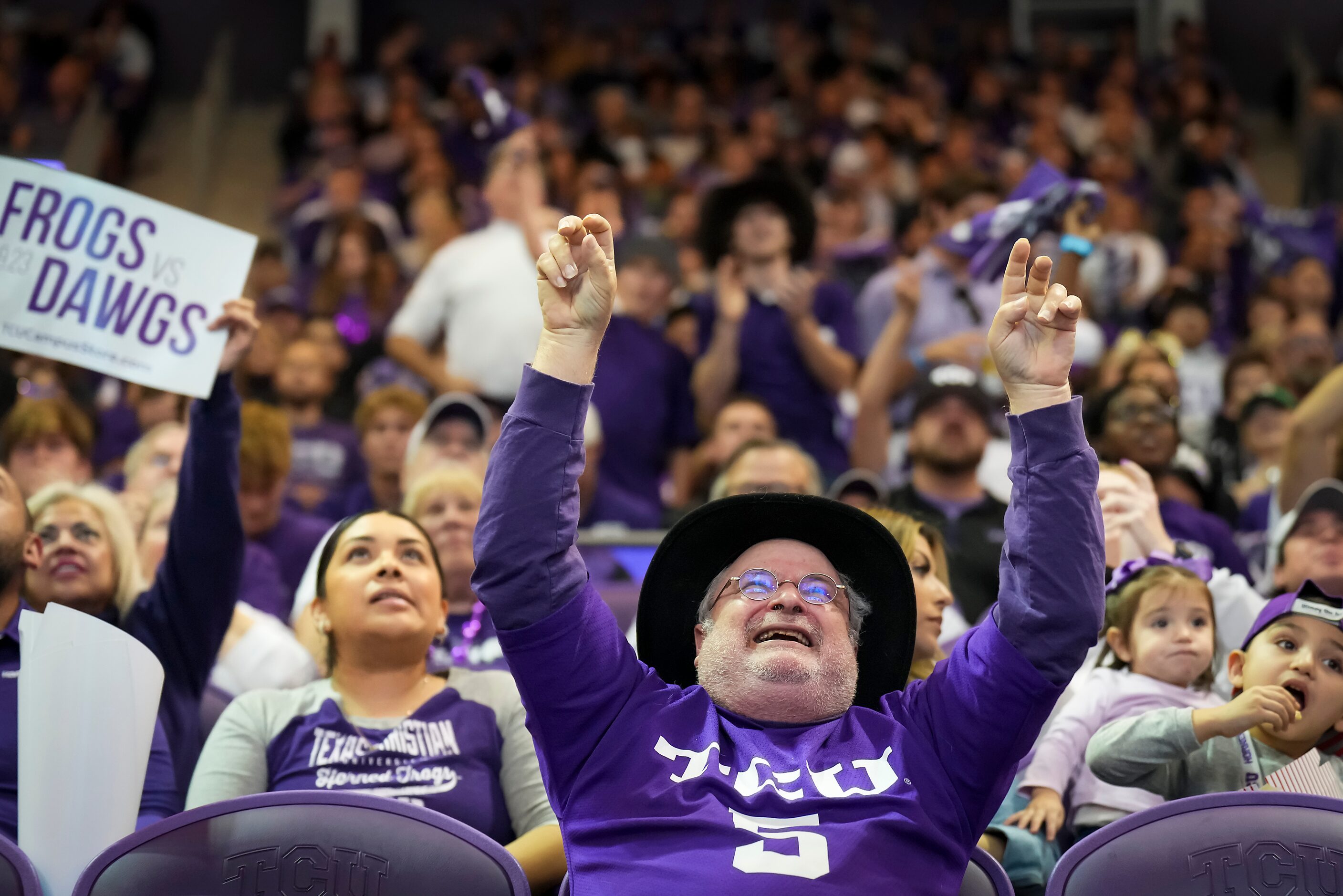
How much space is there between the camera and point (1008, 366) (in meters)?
2.41

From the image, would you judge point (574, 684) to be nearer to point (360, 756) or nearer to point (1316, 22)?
point (360, 756)

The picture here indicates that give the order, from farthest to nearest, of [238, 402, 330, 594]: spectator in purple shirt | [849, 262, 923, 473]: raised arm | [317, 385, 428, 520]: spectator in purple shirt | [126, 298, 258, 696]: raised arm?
[849, 262, 923, 473]: raised arm < [317, 385, 428, 520]: spectator in purple shirt < [238, 402, 330, 594]: spectator in purple shirt < [126, 298, 258, 696]: raised arm

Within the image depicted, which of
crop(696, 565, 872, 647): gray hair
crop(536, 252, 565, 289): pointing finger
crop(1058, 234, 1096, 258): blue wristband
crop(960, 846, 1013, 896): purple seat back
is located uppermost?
crop(1058, 234, 1096, 258): blue wristband

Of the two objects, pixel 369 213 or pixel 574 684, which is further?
pixel 369 213

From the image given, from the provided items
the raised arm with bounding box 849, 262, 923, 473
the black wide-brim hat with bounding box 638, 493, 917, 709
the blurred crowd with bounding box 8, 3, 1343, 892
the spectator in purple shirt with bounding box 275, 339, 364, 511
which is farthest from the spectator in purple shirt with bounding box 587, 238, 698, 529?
the black wide-brim hat with bounding box 638, 493, 917, 709

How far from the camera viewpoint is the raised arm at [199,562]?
3213 mm

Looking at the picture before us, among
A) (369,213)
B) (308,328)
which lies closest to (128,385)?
(308,328)

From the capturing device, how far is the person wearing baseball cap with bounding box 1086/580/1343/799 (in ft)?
9.27

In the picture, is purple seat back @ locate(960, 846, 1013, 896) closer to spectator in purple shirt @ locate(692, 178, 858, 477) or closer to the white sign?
the white sign

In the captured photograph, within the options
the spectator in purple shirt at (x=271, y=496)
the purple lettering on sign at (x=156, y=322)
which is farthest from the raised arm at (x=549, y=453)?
the spectator in purple shirt at (x=271, y=496)

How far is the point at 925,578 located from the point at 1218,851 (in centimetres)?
104

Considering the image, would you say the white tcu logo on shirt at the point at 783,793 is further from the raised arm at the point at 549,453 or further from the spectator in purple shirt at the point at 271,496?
the spectator in purple shirt at the point at 271,496

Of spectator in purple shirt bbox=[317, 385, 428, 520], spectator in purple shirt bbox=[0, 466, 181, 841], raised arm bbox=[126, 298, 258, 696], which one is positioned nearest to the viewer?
spectator in purple shirt bbox=[0, 466, 181, 841]

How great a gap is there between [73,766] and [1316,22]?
13.1 metres
